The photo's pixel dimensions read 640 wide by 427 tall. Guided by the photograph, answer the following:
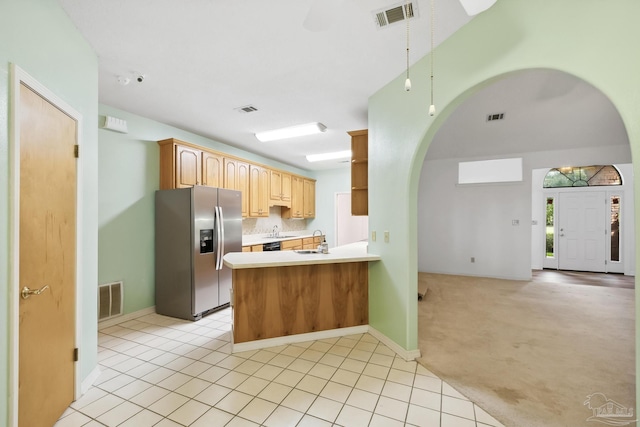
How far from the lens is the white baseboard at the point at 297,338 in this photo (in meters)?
2.86

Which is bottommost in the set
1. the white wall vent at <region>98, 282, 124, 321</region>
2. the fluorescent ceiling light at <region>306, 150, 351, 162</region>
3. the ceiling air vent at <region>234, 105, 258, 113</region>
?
the white wall vent at <region>98, 282, 124, 321</region>

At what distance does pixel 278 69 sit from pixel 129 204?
262 cm

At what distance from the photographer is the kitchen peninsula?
9.40 feet

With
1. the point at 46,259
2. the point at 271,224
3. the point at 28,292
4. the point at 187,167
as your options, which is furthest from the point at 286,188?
the point at 28,292

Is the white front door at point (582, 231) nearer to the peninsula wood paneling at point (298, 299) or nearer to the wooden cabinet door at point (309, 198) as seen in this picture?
the wooden cabinet door at point (309, 198)

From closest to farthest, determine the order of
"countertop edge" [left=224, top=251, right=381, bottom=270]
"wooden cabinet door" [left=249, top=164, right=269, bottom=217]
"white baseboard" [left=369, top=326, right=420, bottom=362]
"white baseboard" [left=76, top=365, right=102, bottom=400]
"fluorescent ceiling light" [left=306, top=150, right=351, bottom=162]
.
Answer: "white baseboard" [left=76, top=365, right=102, bottom=400] → "white baseboard" [left=369, top=326, right=420, bottom=362] → "countertop edge" [left=224, top=251, right=381, bottom=270] → "wooden cabinet door" [left=249, top=164, right=269, bottom=217] → "fluorescent ceiling light" [left=306, top=150, right=351, bottom=162]

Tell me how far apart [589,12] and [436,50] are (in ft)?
3.45

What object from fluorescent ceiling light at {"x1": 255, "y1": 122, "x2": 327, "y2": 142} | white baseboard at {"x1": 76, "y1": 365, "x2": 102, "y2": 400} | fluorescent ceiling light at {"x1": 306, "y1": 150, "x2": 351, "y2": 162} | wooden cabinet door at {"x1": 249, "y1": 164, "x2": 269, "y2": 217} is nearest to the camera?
white baseboard at {"x1": 76, "y1": 365, "x2": 102, "y2": 400}

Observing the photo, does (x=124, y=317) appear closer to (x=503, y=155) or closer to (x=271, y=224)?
(x=271, y=224)

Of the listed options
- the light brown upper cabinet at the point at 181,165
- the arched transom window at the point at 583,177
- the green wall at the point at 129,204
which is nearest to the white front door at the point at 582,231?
the arched transom window at the point at 583,177

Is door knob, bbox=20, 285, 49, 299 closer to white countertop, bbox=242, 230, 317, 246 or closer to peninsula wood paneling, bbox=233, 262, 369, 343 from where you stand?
peninsula wood paneling, bbox=233, 262, 369, 343

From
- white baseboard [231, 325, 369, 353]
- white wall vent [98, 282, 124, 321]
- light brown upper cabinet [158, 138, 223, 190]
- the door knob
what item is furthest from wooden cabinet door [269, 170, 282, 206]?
the door knob

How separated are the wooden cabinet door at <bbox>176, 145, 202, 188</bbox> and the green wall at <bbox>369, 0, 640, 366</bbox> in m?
2.56

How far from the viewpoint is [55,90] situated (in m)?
1.82
